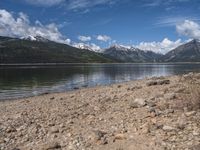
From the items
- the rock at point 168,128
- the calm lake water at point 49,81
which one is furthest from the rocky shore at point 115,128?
the calm lake water at point 49,81

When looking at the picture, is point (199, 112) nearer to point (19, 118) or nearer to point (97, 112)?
point (97, 112)

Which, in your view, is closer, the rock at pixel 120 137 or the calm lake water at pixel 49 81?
the rock at pixel 120 137

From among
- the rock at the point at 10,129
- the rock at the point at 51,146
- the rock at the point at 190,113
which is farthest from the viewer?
the rock at the point at 10,129

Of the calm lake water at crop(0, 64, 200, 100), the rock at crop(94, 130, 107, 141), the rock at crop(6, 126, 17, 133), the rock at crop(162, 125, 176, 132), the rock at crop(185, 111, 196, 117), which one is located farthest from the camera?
the calm lake water at crop(0, 64, 200, 100)

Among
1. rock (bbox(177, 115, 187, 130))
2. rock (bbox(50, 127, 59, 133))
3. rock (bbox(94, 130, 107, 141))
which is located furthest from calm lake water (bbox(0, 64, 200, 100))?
Answer: rock (bbox(177, 115, 187, 130))

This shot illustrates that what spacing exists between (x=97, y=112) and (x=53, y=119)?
2454mm

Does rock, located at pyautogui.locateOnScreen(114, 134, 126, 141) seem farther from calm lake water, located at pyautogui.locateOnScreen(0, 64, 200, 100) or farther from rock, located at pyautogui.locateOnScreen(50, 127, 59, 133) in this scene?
calm lake water, located at pyautogui.locateOnScreen(0, 64, 200, 100)

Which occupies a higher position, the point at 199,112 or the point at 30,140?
the point at 199,112

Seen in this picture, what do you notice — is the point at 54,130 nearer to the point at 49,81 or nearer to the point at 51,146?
the point at 51,146

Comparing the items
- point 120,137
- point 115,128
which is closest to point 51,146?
point 120,137

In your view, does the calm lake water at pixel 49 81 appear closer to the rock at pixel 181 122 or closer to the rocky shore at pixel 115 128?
the rocky shore at pixel 115 128

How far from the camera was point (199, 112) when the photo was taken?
539 inches

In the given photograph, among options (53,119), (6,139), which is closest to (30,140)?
(6,139)

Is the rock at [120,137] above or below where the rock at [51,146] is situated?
above
